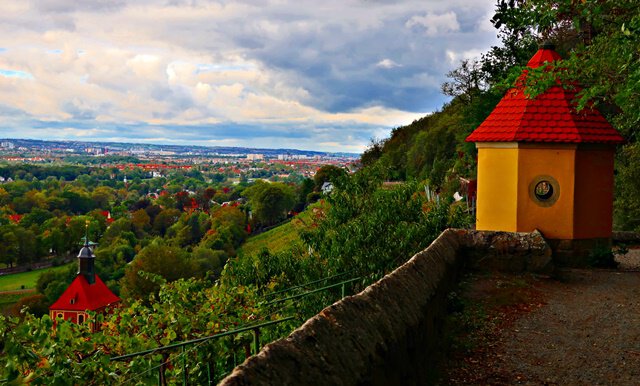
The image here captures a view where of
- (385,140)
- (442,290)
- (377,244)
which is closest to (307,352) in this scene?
(442,290)

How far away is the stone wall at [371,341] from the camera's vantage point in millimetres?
3426

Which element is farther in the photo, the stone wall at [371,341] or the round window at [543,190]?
the round window at [543,190]

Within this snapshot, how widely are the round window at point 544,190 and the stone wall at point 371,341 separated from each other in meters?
6.84

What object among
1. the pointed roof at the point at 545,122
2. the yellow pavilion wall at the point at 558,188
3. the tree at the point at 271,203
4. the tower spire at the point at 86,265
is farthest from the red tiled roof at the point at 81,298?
the pointed roof at the point at 545,122

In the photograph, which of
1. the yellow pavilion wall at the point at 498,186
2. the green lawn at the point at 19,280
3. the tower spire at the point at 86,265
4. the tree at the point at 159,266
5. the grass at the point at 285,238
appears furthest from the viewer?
the green lawn at the point at 19,280

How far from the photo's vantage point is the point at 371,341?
445 centimetres

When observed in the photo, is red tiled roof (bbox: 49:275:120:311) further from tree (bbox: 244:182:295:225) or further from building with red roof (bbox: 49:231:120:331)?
tree (bbox: 244:182:295:225)

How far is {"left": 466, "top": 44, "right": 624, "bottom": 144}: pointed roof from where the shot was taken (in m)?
14.4

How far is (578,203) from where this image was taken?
14.6 m

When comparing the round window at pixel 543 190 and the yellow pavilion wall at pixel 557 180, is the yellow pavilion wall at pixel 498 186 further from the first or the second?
the round window at pixel 543 190

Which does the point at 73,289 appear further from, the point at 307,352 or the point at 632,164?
the point at 307,352

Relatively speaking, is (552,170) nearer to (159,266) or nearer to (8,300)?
(159,266)

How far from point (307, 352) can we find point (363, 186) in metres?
11.4

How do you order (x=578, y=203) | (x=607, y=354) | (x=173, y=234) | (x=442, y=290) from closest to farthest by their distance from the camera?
(x=607, y=354) < (x=442, y=290) < (x=578, y=203) < (x=173, y=234)
